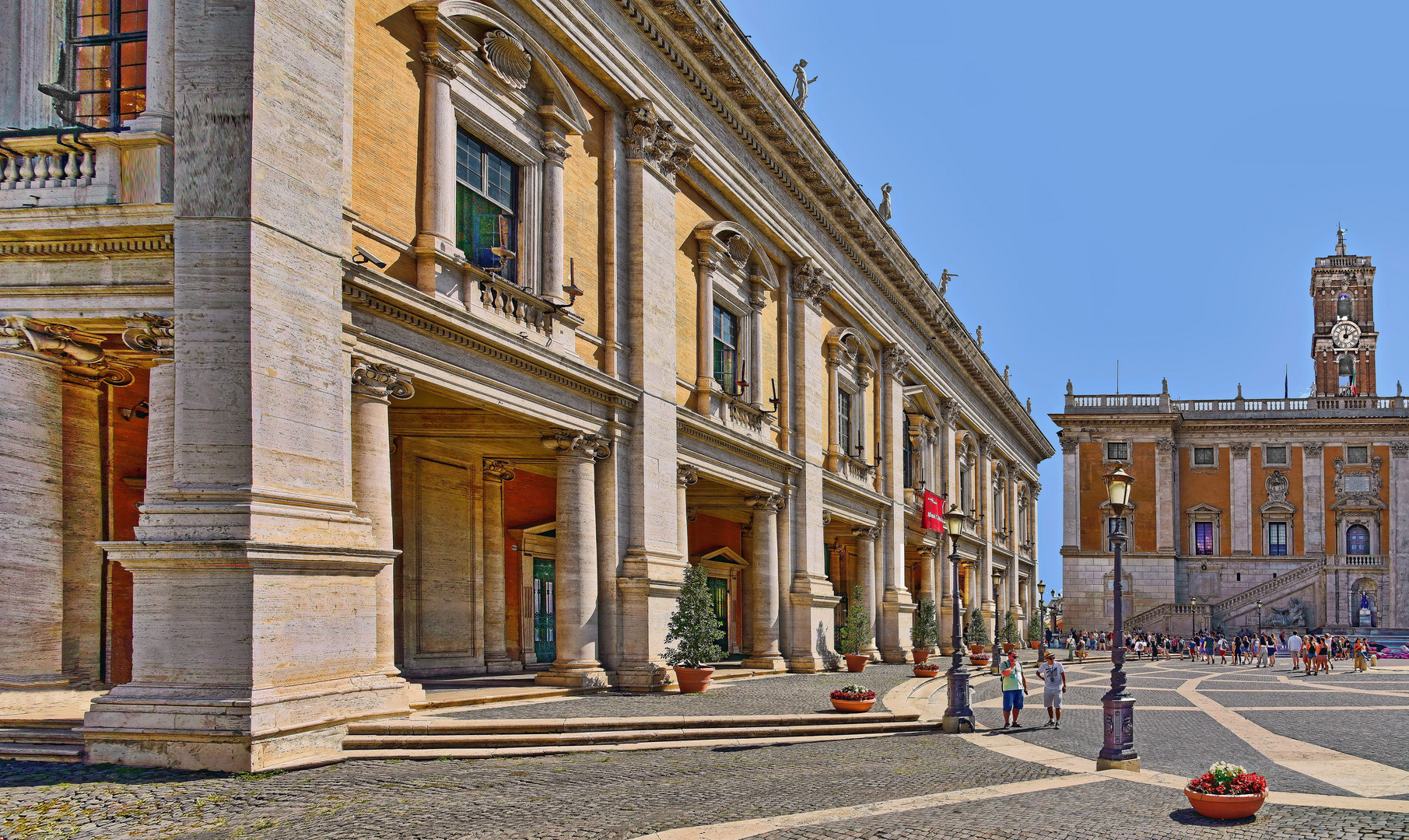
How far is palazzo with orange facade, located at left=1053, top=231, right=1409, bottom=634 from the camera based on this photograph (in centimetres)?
7850

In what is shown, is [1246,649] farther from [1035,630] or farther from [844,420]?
[844,420]

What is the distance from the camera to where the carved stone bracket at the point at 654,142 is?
22.2m

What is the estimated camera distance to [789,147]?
95.8ft

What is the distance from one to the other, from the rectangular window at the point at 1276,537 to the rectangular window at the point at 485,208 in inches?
2944

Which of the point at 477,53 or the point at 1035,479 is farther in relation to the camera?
the point at 1035,479

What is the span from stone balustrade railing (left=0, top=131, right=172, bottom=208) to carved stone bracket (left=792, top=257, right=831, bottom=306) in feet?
66.6

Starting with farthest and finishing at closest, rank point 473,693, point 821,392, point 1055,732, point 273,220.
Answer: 1. point 821,392
2. point 1055,732
3. point 473,693
4. point 273,220

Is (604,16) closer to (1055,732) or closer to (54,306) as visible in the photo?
(54,306)

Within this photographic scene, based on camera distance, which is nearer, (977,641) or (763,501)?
(763,501)

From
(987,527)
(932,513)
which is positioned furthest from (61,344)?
(987,527)

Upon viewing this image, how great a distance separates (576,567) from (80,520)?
789 centimetres

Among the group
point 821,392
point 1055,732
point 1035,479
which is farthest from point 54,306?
point 1035,479

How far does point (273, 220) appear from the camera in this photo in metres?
12.9

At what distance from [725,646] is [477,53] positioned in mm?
22253
